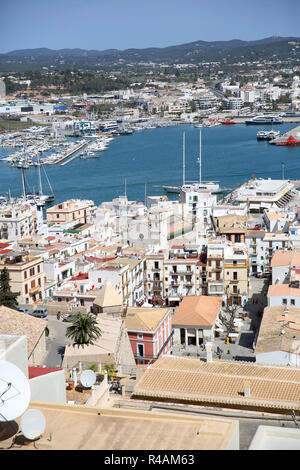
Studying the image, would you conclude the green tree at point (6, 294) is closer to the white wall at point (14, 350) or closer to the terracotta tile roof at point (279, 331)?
the terracotta tile roof at point (279, 331)

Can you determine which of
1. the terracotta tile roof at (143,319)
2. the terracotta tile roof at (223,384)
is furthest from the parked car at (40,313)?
the terracotta tile roof at (223,384)

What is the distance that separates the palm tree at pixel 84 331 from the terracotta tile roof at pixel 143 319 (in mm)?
925

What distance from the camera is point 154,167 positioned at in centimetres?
2631

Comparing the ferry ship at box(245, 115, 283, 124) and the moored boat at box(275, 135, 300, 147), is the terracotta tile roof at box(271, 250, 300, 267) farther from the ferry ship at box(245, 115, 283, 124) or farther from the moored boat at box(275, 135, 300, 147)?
the ferry ship at box(245, 115, 283, 124)

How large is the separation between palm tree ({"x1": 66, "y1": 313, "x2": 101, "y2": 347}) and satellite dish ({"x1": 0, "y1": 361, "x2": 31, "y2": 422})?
3.38m

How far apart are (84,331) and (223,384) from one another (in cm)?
187

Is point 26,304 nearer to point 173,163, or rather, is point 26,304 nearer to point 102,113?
point 173,163

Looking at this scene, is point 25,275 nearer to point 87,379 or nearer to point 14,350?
point 87,379

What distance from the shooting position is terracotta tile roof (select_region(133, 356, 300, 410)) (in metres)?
4.04

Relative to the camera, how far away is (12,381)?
236 cm

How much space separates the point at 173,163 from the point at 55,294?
1946 cm

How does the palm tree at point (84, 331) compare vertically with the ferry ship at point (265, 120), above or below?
above

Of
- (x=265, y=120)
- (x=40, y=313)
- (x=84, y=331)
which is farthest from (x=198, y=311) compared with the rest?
(x=265, y=120)

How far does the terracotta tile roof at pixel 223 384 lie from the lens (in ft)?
13.2
